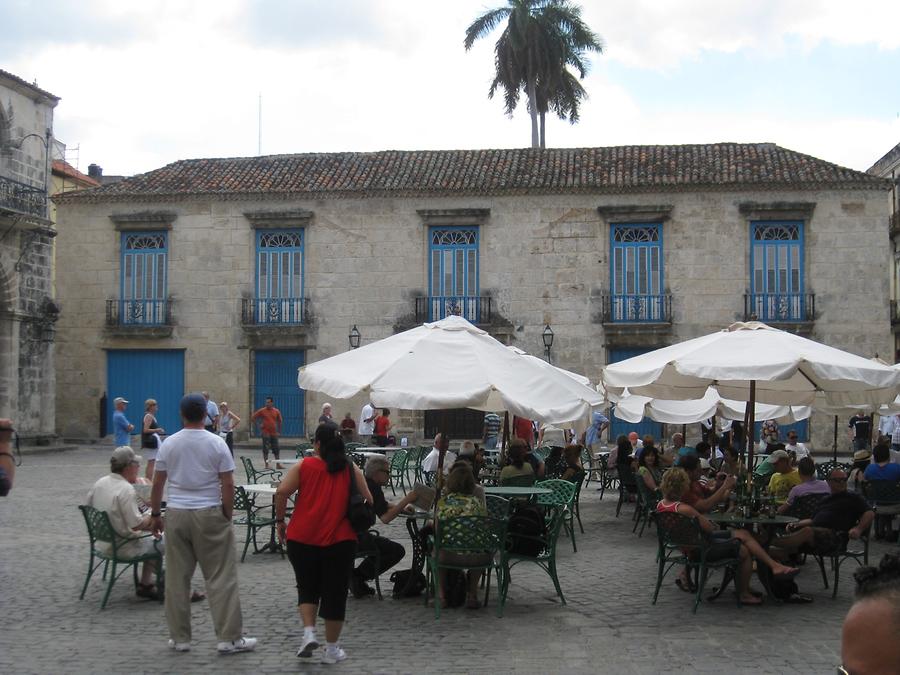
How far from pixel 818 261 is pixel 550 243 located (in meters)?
7.05

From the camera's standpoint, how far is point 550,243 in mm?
28141

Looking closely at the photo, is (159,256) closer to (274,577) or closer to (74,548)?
(74,548)

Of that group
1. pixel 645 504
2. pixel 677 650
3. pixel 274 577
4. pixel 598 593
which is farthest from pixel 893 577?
pixel 645 504

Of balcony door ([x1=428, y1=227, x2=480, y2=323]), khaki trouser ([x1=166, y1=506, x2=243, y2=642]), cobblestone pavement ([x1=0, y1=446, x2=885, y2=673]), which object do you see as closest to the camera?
cobblestone pavement ([x1=0, y1=446, x2=885, y2=673])

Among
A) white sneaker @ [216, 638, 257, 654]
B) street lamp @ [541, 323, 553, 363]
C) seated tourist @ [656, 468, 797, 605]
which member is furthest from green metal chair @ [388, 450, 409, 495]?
street lamp @ [541, 323, 553, 363]

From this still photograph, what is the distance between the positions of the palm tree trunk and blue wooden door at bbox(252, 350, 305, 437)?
15909mm

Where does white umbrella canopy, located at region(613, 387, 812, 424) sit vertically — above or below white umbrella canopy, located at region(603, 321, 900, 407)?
below

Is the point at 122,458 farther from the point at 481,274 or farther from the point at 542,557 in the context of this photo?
the point at 481,274

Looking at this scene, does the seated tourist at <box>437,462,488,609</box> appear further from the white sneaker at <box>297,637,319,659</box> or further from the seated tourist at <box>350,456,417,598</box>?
the white sneaker at <box>297,637,319,659</box>

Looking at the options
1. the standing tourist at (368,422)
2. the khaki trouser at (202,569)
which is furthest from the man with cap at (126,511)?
the standing tourist at (368,422)

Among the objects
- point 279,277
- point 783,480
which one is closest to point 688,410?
point 783,480

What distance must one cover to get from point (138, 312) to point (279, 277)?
4188mm

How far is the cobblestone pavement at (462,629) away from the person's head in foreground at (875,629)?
4.52 metres

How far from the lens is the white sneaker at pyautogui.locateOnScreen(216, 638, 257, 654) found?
642 centimetres
